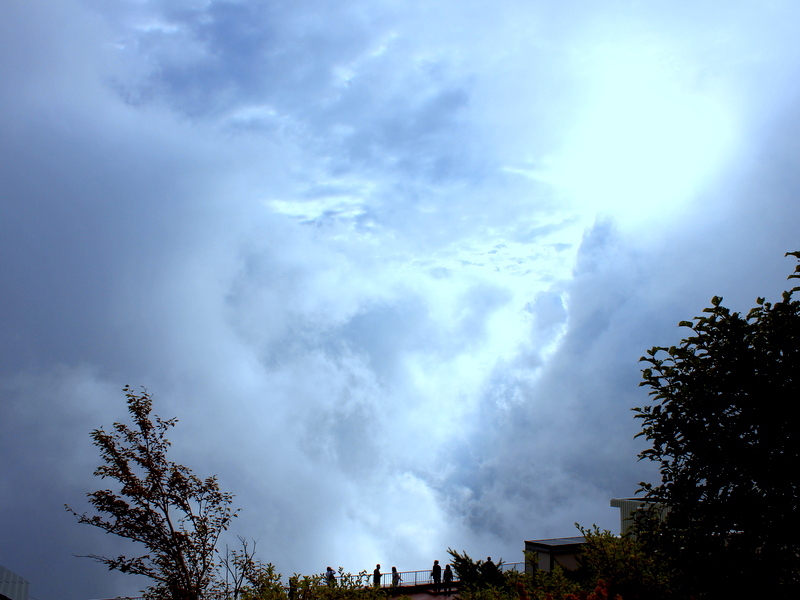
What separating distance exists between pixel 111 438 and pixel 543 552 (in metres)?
20.9

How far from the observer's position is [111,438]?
56.5 ft

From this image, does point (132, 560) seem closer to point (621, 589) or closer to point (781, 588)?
point (621, 589)

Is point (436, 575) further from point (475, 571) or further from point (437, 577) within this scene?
point (475, 571)

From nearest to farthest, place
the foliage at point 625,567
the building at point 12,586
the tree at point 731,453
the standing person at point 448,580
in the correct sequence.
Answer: the tree at point 731,453, the foliage at point 625,567, the building at point 12,586, the standing person at point 448,580

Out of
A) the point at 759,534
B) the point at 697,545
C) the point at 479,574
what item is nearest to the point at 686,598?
the point at 697,545

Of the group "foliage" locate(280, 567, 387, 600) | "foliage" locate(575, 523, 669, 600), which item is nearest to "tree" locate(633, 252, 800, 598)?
"foliage" locate(575, 523, 669, 600)

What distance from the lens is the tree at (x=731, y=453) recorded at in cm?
1012

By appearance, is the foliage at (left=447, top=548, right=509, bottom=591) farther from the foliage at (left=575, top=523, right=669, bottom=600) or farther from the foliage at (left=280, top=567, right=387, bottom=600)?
the foliage at (left=280, top=567, right=387, bottom=600)

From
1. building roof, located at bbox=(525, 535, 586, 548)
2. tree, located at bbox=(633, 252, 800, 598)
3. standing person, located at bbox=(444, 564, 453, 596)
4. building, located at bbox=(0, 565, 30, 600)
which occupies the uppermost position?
tree, located at bbox=(633, 252, 800, 598)

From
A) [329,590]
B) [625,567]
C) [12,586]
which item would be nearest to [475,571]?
[625,567]

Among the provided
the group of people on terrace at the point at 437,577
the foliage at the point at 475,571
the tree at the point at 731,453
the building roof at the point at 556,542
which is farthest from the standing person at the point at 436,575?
the tree at the point at 731,453

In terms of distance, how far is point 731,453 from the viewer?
1067 cm

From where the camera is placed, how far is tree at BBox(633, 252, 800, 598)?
1012 cm

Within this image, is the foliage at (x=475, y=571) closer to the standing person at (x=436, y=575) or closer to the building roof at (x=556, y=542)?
the building roof at (x=556, y=542)
